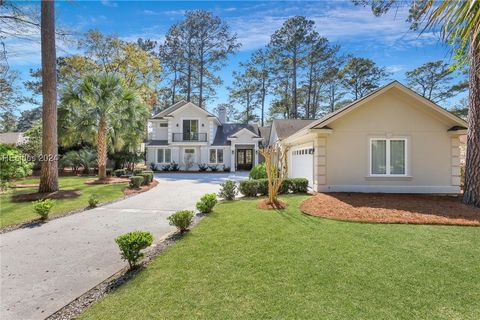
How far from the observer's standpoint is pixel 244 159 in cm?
2838

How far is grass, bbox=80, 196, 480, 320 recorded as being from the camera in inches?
127

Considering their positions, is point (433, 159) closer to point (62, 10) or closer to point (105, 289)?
point (105, 289)

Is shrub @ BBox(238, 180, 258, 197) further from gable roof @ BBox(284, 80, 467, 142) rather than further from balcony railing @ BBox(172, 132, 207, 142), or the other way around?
balcony railing @ BBox(172, 132, 207, 142)

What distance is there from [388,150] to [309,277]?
9279mm

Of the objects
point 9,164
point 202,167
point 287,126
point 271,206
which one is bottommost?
point 271,206

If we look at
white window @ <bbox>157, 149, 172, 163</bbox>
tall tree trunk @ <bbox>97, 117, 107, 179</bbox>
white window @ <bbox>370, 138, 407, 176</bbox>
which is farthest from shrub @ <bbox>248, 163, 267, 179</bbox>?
white window @ <bbox>157, 149, 172, 163</bbox>

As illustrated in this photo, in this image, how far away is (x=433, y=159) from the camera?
36.4ft

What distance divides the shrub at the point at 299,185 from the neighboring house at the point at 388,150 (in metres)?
0.86

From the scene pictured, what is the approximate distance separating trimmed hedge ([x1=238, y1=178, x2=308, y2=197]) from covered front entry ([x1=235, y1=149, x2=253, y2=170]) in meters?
15.9

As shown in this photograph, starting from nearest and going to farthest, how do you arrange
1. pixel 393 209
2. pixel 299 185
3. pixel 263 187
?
pixel 393 209 → pixel 263 187 → pixel 299 185

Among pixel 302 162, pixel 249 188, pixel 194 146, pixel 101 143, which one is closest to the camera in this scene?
pixel 249 188

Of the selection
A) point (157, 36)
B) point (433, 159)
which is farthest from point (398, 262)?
point (157, 36)

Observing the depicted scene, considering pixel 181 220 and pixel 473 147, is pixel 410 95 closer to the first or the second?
pixel 473 147

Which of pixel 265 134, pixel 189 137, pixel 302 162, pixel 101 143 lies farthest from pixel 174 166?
pixel 302 162
